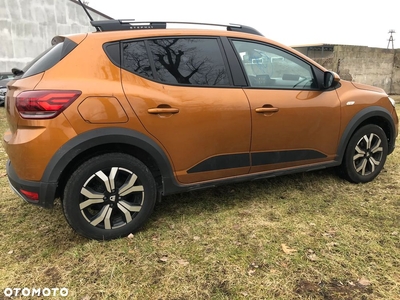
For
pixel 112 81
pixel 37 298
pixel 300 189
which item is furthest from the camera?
pixel 300 189

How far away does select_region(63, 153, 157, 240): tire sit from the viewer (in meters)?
2.50

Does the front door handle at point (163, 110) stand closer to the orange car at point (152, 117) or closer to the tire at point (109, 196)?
the orange car at point (152, 117)

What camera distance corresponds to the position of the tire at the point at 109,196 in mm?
2498

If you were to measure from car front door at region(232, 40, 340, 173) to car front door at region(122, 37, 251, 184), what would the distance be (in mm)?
177

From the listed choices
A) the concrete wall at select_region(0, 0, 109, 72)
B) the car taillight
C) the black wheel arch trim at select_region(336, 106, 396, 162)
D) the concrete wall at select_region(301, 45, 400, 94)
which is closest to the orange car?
the car taillight

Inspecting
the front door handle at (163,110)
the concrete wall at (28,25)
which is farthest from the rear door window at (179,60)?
the concrete wall at (28,25)

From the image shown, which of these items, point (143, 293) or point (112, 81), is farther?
point (112, 81)

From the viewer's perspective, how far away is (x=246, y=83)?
3.04m

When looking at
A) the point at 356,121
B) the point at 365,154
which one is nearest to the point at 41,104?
the point at 356,121

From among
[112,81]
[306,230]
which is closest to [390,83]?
[306,230]

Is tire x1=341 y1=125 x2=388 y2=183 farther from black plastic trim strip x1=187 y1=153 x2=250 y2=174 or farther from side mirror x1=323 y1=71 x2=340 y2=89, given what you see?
black plastic trim strip x1=187 y1=153 x2=250 y2=174

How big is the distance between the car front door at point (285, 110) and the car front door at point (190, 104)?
18cm

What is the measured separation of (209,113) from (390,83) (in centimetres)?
1466

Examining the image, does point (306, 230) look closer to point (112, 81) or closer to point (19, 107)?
point (112, 81)
